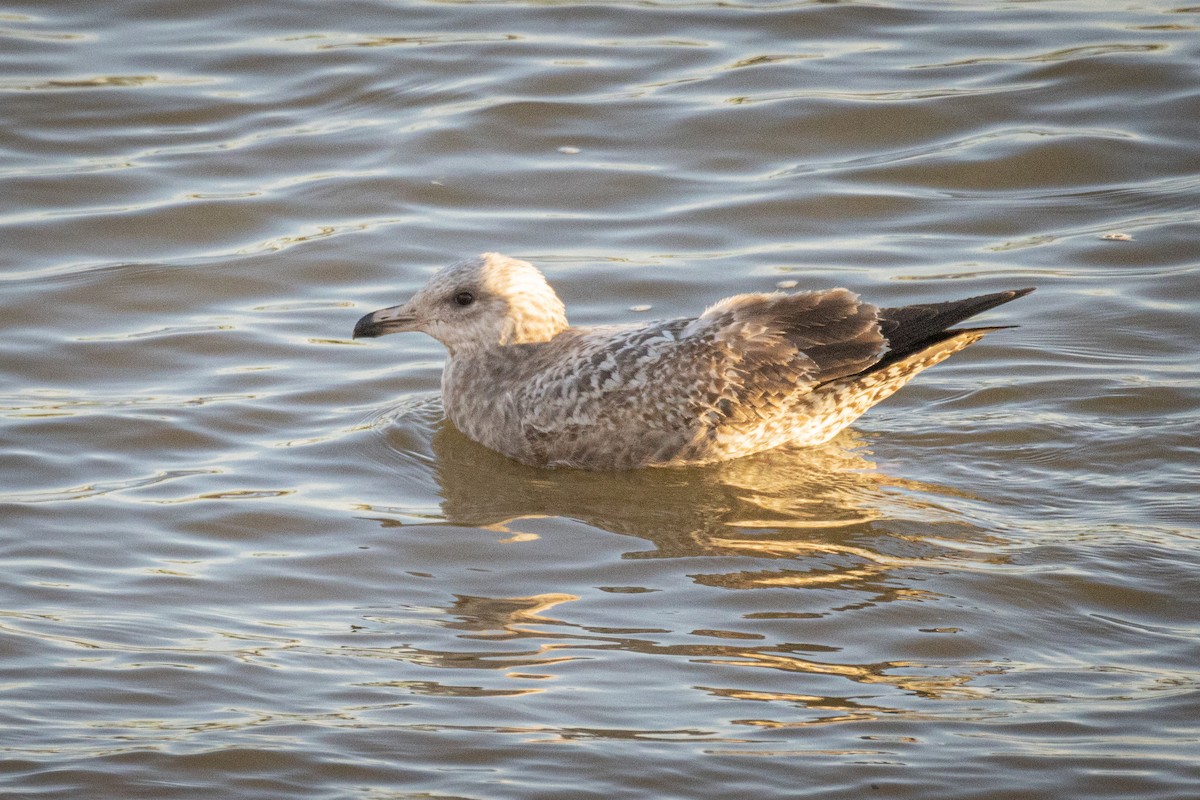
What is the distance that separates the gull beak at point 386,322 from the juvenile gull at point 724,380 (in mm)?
645

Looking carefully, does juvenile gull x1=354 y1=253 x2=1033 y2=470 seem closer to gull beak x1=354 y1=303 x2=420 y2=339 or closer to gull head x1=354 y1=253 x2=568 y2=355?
gull head x1=354 y1=253 x2=568 y2=355

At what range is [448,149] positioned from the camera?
10.5 m

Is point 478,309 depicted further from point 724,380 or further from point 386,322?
point 724,380

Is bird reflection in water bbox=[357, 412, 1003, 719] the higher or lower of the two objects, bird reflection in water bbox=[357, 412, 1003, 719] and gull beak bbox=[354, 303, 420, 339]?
the lower

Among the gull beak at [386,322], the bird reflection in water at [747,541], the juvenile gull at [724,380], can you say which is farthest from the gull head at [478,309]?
the bird reflection in water at [747,541]

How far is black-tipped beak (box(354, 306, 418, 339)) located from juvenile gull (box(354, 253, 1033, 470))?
647 millimetres

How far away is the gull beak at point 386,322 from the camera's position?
Answer: 7438 millimetres

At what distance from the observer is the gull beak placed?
7.44 m

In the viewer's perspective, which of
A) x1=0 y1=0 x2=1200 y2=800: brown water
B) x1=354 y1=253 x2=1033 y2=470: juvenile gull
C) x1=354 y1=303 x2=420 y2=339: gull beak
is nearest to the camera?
x1=0 y1=0 x2=1200 y2=800: brown water

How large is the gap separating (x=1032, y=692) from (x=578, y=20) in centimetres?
888

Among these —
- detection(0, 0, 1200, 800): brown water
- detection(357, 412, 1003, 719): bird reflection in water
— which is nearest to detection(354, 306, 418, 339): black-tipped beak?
detection(0, 0, 1200, 800): brown water

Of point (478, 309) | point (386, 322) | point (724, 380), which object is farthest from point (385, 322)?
point (724, 380)

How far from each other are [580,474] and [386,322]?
129 cm

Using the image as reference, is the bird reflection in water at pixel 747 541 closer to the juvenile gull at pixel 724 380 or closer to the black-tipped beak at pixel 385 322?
the juvenile gull at pixel 724 380
